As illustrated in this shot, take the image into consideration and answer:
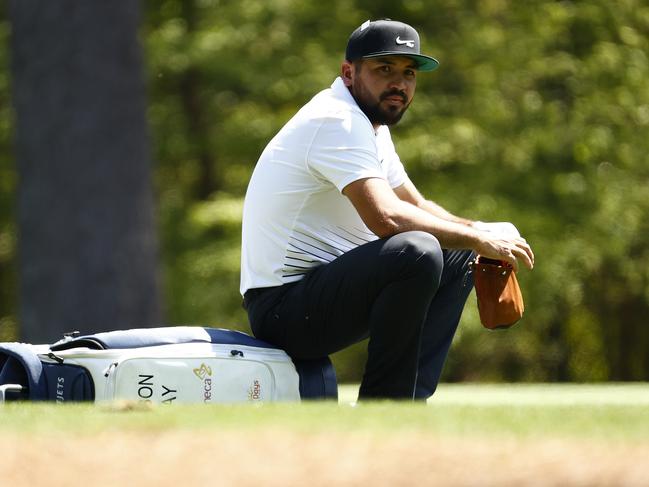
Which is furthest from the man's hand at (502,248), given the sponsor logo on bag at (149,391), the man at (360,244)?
the sponsor logo on bag at (149,391)

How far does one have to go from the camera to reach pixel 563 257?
43.8 ft

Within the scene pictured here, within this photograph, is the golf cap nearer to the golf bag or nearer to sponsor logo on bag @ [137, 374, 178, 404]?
the golf bag

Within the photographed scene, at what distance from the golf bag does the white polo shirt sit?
33cm

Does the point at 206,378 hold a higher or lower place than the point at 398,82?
lower

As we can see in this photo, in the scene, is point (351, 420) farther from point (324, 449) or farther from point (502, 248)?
point (502, 248)

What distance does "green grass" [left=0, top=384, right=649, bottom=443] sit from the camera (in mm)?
3223

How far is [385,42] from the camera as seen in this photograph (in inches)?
199

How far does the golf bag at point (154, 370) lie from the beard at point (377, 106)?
3.38ft

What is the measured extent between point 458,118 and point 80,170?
555 centimetres

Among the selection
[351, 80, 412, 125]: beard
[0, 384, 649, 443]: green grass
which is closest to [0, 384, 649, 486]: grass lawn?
[0, 384, 649, 443]: green grass

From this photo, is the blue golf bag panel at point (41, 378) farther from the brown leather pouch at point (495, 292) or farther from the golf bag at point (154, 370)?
the brown leather pouch at point (495, 292)

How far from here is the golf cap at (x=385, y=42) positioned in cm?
505

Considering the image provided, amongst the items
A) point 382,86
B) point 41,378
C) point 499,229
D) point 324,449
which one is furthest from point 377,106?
point 324,449

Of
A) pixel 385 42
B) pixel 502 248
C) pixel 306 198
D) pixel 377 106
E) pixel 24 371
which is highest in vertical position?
pixel 385 42
